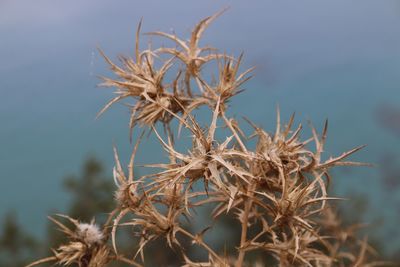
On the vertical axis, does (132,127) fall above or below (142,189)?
above

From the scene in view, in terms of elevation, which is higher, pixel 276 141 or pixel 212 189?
pixel 276 141

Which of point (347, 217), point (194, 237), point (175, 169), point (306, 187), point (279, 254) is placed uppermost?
point (175, 169)

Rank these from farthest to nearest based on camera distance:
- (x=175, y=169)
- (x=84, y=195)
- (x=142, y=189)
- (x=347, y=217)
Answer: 1. (x=84, y=195)
2. (x=347, y=217)
3. (x=142, y=189)
4. (x=175, y=169)

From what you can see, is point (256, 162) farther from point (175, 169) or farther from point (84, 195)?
point (84, 195)

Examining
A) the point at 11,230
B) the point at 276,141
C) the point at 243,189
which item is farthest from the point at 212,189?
the point at 11,230

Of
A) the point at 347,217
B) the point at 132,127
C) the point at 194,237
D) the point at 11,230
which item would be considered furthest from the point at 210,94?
the point at 11,230

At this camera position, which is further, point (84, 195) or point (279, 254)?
point (84, 195)

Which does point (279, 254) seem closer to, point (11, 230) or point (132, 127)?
point (132, 127)

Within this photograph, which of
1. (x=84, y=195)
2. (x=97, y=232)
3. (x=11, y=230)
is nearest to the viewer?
(x=97, y=232)

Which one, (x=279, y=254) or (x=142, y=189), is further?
(x=279, y=254)
